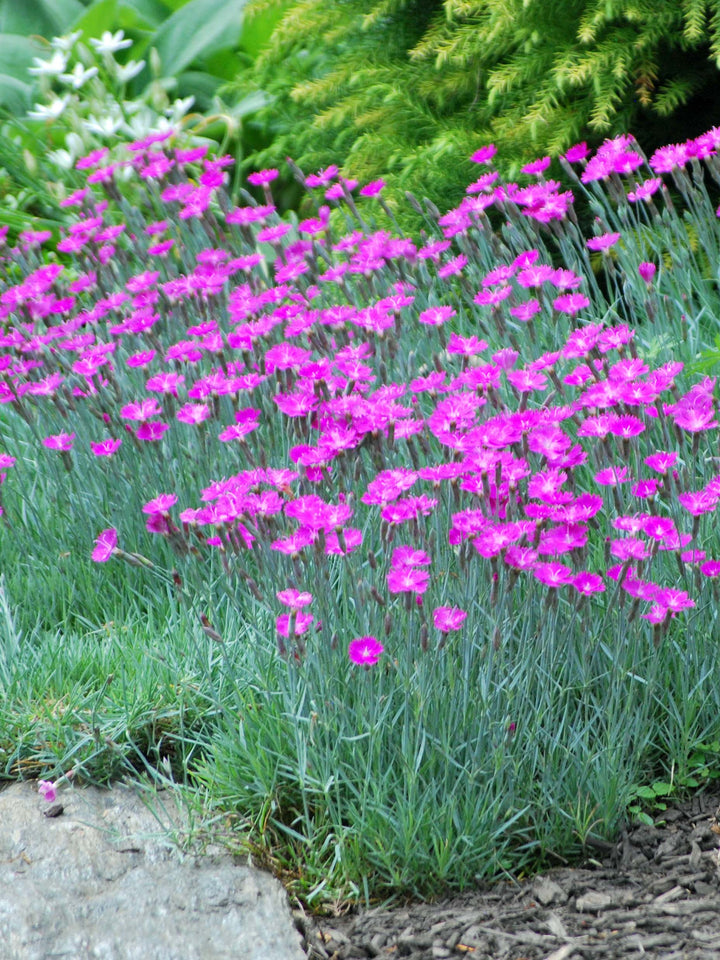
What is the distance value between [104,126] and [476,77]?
6.03 feet

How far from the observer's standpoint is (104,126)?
5.22 meters

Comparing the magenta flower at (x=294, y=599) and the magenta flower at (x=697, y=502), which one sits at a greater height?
the magenta flower at (x=697, y=502)

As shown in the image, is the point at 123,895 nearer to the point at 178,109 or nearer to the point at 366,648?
the point at 366,648

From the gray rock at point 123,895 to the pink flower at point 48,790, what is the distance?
0.02 m

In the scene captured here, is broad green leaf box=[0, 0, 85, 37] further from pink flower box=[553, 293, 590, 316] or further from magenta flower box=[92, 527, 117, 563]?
magenta flower box=[92, 527, 117, 563]

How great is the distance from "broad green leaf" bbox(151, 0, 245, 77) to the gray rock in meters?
5.18

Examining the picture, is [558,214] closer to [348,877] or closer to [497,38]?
[497,38]

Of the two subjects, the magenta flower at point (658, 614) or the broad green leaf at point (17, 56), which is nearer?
the magenta flower at point (658, 614)

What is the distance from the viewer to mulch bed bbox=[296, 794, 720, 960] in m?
1.83

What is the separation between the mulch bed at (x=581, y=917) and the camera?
183cm

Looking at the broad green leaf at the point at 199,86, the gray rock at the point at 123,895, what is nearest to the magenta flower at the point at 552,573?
the gray rock at the point at 123,895

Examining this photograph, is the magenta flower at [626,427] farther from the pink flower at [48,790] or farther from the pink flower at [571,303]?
the pink flower at [48,790]

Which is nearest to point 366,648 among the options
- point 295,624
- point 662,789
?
point 295,624

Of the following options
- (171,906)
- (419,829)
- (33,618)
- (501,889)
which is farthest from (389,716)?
(33,618)
